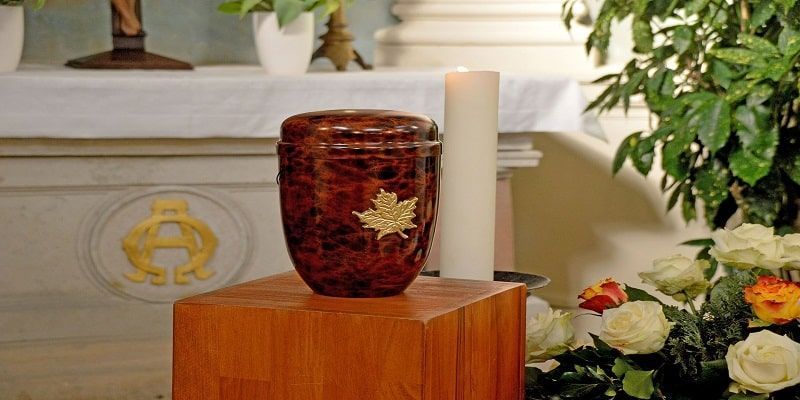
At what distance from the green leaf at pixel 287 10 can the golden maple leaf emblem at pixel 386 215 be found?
1.64 meters

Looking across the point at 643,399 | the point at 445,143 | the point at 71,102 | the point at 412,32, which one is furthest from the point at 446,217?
the point at 412,32

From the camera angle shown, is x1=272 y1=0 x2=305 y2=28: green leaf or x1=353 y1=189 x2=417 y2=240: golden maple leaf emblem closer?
x1=353 y1=189 x2=417 y2=240: golden maple leaf emblem

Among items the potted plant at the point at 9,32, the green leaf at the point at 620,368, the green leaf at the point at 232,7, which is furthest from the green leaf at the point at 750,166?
the potted plant at the point at 9,32

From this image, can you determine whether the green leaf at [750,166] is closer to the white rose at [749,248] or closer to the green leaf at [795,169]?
the green leaf at [795,169]

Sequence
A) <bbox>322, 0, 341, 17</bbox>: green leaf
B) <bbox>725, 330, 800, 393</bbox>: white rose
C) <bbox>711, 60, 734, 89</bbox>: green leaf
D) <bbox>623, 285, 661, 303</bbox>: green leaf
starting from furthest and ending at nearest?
<bbox>322, 0, 341, 17</bbox>: green leaf
<bbox>711, 60, 734, 89</bbox>: green leaf
<bbox>623, 285, 661, 303</bbox>: green leaf
<bbox>725, 330, 800, 393</bbox>: white rose

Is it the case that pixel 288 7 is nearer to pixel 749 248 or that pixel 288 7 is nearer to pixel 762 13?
pixel 762 13

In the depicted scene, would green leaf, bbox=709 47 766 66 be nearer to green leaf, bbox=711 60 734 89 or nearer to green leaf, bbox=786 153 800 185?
green leaf, bbox=711 60 734 89

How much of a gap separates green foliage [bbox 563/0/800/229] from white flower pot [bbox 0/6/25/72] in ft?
4.18

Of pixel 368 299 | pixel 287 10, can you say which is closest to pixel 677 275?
pixel 368 299

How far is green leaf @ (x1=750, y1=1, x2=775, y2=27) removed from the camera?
2176mm

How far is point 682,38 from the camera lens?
235cm

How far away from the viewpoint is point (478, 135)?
1.20m

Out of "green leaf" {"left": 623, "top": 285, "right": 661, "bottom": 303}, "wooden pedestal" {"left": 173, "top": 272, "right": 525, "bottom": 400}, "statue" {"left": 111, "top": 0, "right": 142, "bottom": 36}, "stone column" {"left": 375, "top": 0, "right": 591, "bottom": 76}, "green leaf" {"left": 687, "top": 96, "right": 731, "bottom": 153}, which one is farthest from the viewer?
"stone column" {"left": 375, "top": 0, "right": 591, "bottom": 76}

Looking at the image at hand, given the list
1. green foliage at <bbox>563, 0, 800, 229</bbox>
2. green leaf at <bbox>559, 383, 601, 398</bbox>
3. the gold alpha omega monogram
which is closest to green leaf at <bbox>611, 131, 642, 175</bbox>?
green foliage at <bbox>563, 0, 800, 229</bbox>
